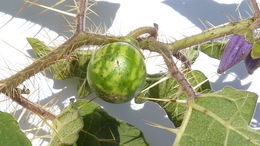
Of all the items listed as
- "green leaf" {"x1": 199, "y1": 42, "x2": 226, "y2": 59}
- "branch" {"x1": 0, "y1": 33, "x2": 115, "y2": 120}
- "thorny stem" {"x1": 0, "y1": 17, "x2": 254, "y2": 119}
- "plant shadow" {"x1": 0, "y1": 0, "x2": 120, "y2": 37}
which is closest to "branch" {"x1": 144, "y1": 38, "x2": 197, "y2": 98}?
"thorny stem" {"x1": 0, "y1": 17, "x2": 254, "y2": 119}

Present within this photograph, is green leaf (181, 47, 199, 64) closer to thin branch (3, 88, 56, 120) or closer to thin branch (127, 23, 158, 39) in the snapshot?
thin branch (127, 23, 158, 39)

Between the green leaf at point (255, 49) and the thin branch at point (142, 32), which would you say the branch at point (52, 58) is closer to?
the thin branch at point (142, 32)

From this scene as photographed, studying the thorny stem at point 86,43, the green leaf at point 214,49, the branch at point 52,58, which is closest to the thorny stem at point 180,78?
the thorny stem at point 86,43

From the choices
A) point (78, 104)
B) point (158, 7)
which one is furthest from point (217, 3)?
point (78, 104)

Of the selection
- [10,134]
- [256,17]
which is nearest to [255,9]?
[256,17]

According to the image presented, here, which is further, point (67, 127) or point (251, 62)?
point (251, 62)

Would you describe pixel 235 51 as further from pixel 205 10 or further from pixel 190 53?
pixel 205 10

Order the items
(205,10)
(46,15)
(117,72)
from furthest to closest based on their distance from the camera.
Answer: (205,10)
(46,15)
(117,72)
